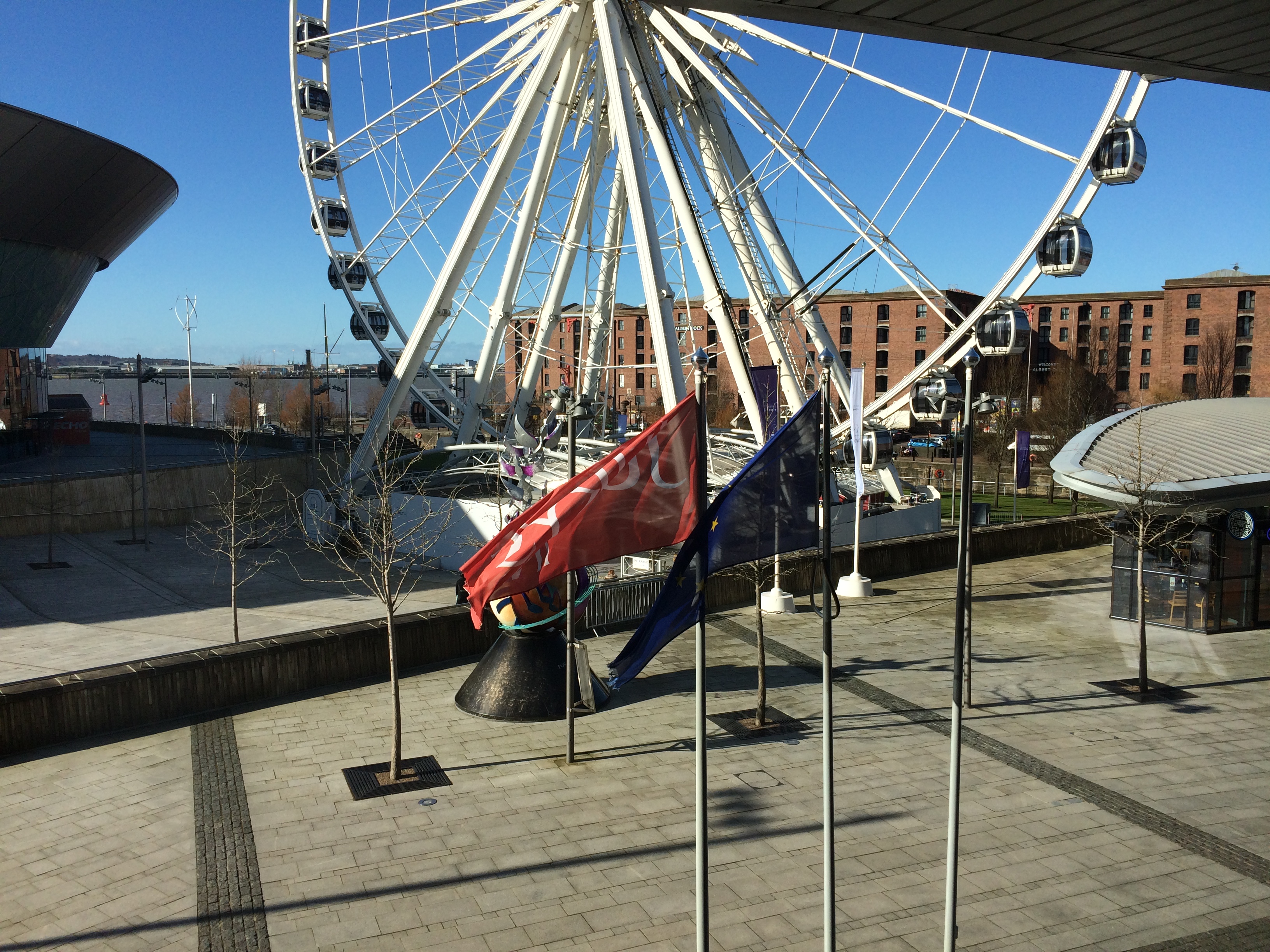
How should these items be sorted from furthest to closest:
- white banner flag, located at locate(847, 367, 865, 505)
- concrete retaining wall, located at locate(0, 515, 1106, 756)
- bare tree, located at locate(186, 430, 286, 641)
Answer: bare tree, located at locate(186, 430, 286, 641) < white banner flag, located at locate(847, 367, 865, 505) < concrete retaining wall, located at locate(0, 515, 1106, 756)

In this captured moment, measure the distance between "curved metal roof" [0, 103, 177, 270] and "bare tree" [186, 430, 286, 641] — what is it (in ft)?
36.7

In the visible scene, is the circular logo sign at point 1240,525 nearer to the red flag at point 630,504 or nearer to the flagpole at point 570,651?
the flagpole at point 570,651

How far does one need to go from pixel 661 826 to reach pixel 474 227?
18.2m

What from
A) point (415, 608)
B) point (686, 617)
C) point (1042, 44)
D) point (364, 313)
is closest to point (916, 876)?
point (686, 617)

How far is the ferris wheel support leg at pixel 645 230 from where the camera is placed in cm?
2175

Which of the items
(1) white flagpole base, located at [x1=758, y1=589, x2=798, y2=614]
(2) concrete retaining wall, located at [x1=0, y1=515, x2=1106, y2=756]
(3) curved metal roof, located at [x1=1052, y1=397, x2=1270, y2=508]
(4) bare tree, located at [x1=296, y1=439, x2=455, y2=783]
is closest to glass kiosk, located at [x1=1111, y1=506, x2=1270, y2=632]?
(3) curved metal roof, located at [x1=1052, y1=397, x2=1270, y2=508]

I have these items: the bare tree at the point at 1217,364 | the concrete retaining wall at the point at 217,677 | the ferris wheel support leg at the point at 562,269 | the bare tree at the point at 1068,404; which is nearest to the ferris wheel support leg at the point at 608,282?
the ferris wheel support leg at the point at 562,269

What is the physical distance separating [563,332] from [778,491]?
7720 cm

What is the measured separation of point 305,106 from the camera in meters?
28.1

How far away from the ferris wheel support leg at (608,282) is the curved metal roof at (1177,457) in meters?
12.7

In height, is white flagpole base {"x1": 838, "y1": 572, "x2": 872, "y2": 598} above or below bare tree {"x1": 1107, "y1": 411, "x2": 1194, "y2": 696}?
below

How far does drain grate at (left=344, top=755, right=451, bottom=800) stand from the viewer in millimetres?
12117

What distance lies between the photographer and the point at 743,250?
981 inches

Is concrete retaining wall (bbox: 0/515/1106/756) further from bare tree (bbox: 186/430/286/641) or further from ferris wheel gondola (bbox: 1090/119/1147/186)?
ferris wheel gondola (bbox: 1090/119/1147/186)
